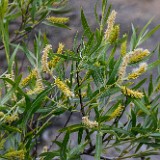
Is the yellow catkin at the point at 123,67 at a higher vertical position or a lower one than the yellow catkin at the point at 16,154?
higher

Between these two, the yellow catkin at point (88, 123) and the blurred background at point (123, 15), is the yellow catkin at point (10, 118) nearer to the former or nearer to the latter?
the yellow catkin at point (88, 123)

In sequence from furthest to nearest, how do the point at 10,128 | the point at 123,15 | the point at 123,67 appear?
the point at 123,15
the point at 10,128
the point at 123,67

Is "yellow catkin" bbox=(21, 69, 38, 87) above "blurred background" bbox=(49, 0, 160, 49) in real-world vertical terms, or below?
below

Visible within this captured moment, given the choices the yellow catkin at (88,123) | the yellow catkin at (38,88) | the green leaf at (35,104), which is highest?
the yellow catkin at (38,88)

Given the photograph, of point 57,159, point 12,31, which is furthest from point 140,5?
point 57,159

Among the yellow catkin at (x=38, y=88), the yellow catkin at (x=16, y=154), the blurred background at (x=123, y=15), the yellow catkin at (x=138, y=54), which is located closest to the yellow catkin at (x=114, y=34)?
the yellow catkin at (x=138, y=54)

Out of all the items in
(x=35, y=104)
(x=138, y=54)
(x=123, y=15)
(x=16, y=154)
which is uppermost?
(x=123, y=15)

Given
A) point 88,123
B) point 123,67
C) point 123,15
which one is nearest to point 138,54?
point 123,67

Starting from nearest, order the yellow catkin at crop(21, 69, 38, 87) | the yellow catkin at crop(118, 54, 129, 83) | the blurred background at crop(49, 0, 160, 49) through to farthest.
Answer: the yellow catkin at crop(118, 54, 129, 83)
the yellow catkin at crop(21, 69, 38, 87)
the blurred background at crop(49, 0, 160, 49)

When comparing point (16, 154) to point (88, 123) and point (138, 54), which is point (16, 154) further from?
point (138, 54)

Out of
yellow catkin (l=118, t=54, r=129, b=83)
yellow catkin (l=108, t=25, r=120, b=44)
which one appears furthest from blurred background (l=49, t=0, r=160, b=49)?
yellow catkin (l=118, t=54, r=129, b=83)

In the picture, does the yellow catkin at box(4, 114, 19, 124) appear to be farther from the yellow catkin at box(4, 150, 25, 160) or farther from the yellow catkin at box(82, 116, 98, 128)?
the yellow catkin at box(82, 116, 98, 128)
